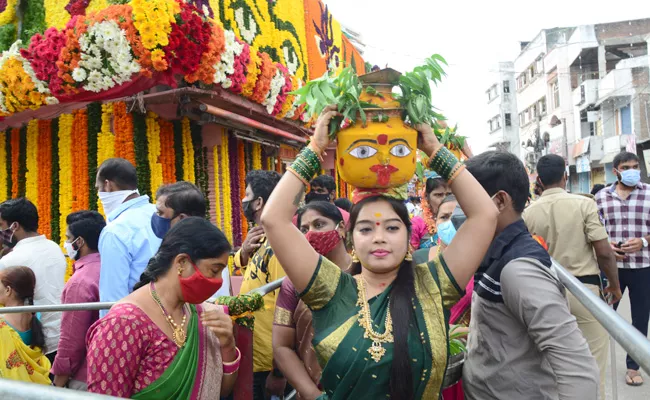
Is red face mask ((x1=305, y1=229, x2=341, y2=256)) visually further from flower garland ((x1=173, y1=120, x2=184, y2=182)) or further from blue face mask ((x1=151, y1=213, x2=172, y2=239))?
flower garland ((x1=173, y1=120, x2=184, y2=182))

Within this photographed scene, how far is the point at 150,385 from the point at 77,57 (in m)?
4.70

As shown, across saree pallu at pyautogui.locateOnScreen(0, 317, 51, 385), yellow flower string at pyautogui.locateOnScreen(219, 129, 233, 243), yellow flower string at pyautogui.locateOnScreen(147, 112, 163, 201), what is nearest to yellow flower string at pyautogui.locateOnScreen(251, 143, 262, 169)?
yellow flower string at pyautogui.locateOnScreen(219, 129, 233, 243)

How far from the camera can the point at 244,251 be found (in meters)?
3.55

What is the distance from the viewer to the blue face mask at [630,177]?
510 centimetres

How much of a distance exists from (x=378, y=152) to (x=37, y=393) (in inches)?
51.8

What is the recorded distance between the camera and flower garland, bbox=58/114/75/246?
665 centimetres

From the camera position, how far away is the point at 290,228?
6.24 feet

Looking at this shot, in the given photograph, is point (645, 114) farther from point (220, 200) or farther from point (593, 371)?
point (593, 371)

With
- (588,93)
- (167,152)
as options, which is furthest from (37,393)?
(588,93)

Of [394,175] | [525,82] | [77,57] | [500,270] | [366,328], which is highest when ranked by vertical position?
[525,82]

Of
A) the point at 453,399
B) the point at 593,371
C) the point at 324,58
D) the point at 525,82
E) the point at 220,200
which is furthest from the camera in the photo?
the point at 525,82

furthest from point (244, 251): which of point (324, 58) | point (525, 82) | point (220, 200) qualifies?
point (525, 82)

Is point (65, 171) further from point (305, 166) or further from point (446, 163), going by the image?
point (446, 163)

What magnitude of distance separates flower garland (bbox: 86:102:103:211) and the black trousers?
625cm
